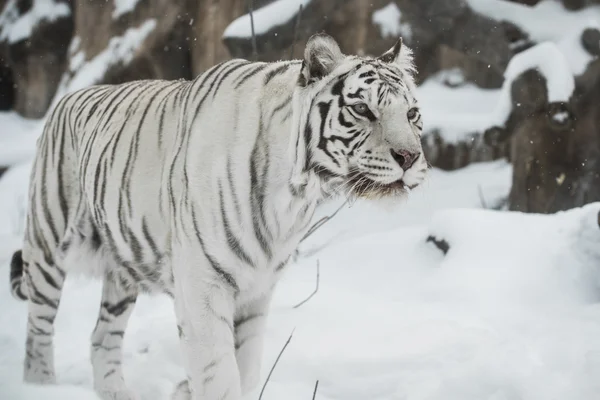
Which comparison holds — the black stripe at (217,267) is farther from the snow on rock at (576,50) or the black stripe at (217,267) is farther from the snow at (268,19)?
the snow on rock at (576,50)

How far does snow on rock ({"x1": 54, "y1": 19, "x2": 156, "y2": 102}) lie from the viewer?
7.44 meters

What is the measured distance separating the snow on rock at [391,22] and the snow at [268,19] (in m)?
0.69

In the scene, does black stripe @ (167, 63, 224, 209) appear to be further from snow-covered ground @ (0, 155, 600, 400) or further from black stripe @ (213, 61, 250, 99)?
snow-covered ground @ (0, 155, 600, 400)

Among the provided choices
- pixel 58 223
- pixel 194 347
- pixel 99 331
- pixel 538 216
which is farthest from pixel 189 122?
pixel 538 216

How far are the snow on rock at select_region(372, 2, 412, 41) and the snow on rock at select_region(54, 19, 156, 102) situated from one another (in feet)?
7.48

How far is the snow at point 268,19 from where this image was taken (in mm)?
6133

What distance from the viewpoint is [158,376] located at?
270 cm

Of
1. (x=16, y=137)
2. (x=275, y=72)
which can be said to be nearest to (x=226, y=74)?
(x=275, y=72)

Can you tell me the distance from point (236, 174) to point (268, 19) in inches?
183

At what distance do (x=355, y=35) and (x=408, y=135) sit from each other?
5.14m

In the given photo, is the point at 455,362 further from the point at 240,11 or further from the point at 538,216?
the point at 240,11

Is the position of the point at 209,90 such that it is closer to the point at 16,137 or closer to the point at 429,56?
the point at 429,56

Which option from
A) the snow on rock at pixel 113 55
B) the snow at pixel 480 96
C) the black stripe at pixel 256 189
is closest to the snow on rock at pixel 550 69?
the snow at pixel 480 96

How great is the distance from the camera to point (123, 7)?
769cm
